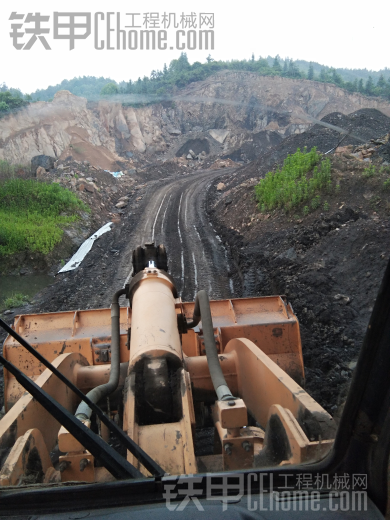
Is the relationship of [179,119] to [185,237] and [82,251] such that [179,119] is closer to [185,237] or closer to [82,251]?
[185,237]

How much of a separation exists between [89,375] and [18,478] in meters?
2.00

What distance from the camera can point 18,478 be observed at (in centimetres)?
191

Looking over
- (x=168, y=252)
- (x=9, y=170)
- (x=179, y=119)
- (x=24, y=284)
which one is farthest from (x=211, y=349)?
(x=179, y=119)

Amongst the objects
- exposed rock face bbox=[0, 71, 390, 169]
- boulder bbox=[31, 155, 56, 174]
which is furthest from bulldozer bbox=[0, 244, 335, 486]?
exposed rock face bbox=[0, 71, 390, 169]

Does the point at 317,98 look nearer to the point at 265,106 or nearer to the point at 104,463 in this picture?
the point at 265,106

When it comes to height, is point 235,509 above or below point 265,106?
below

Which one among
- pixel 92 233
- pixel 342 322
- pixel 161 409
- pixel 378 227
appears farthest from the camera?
pixel 92 233

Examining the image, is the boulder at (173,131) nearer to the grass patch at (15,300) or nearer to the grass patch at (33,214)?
the grass patch at (33,214)

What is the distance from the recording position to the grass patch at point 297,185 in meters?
12.2

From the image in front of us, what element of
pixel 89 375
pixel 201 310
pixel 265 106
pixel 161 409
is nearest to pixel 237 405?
pixel 161 409

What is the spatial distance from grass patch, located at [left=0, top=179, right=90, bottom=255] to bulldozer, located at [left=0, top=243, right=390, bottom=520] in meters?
9.10

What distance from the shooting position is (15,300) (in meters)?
10.3

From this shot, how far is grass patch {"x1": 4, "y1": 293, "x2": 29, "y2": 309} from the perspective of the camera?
10091mm

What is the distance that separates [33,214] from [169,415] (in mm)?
14991
